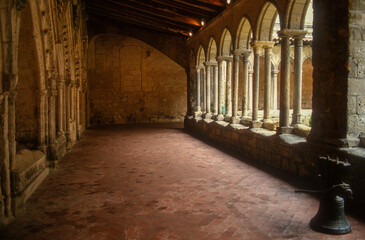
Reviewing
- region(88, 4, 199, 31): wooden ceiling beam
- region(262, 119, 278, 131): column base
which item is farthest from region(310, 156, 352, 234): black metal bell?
region(88, 4, 199, 31): wooden ceiling beam

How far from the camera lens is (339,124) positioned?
3.96 meters

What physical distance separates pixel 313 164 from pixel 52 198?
3568mm

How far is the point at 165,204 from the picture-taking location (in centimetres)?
377

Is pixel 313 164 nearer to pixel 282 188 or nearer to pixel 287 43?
pixel 282 188

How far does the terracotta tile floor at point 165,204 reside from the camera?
9.80 ft

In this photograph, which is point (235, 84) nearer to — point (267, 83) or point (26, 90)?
point (267, 83)

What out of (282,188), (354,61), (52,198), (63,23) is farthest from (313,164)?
(63,23)

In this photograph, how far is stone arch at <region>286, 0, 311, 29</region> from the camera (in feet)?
17.8

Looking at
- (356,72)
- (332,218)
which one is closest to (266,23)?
(356,72)

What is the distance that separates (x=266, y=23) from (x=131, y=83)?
10.2 metres

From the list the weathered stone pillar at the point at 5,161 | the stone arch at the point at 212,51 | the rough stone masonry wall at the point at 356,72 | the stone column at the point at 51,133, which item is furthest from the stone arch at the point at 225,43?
the weathered stone pillar at the point at 5,161

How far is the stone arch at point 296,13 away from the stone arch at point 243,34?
88.0 inches

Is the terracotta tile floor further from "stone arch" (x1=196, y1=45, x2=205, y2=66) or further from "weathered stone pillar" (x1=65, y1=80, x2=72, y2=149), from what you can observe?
"stone arch" (x1=196, y1=45, x2=205, y2=66)

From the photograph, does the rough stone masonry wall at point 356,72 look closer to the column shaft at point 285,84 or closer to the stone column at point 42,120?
the column shaft at point 285,84
